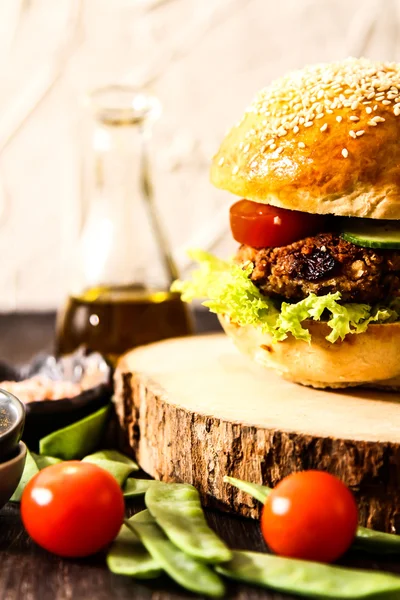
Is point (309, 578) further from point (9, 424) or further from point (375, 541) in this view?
point (9, 424)

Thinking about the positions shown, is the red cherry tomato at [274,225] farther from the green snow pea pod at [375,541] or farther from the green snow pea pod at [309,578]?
the green snow pea pod at [309,578]

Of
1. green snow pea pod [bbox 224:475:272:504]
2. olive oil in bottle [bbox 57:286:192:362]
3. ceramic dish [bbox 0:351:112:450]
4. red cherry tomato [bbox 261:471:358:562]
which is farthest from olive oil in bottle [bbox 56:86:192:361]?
red cherry tomato [bbox 261:471:358:562]

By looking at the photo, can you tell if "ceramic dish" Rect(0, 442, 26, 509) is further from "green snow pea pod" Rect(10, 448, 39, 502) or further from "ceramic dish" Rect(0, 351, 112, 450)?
"ceramic dish" Rect(0, 351, 112, 450)

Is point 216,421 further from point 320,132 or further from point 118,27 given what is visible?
point 118,27

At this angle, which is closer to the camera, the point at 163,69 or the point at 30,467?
the point at 30,467

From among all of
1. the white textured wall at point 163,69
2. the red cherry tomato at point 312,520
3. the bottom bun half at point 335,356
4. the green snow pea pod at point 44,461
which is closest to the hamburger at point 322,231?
the bottom bun half at point 335,356

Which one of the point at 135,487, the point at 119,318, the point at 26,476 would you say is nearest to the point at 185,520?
the point at 135,487

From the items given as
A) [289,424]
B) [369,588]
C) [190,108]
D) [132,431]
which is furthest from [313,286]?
[190,108]
